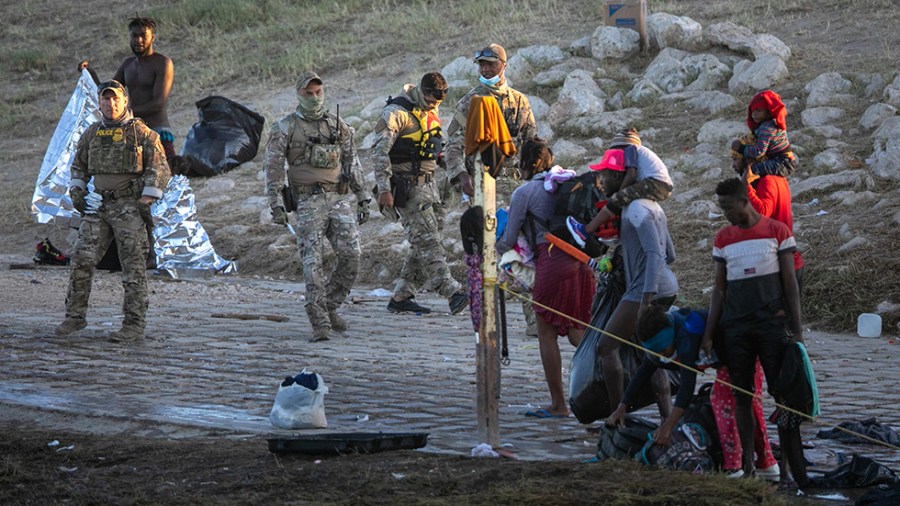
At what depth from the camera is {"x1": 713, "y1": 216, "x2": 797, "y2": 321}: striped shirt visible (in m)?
6.45

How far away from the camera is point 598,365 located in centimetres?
757

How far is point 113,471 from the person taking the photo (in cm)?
694

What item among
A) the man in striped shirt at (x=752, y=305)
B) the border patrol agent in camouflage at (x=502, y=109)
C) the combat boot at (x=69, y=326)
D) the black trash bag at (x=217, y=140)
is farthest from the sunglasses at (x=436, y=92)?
the black trash bag at (x=217, y=140)

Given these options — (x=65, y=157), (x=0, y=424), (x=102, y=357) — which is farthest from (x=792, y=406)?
(x=65, y=157)

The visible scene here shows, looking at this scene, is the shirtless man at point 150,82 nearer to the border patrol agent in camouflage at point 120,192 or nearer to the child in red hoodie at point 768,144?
the border patrol agent in camouflage at point 120,192

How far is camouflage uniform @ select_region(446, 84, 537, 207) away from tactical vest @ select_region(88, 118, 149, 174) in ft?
8.55

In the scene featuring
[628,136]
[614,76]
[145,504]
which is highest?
[614,76]

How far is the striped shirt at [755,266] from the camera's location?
6.45 meters

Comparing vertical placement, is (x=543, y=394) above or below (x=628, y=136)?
below

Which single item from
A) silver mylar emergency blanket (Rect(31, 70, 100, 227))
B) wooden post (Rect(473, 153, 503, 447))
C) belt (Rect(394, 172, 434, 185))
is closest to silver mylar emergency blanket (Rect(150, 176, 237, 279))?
silver mylar emergency blanket (Rect(31, 70, 100, 227))

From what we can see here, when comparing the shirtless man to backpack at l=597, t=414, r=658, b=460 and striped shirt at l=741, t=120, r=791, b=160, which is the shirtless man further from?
backpack at l=597, t=414, r=658, b=460

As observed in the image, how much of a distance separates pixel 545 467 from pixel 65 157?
1247 cm

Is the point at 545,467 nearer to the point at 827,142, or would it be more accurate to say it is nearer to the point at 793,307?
the point at 793,307

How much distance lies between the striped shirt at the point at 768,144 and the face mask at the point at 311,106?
148 inches
